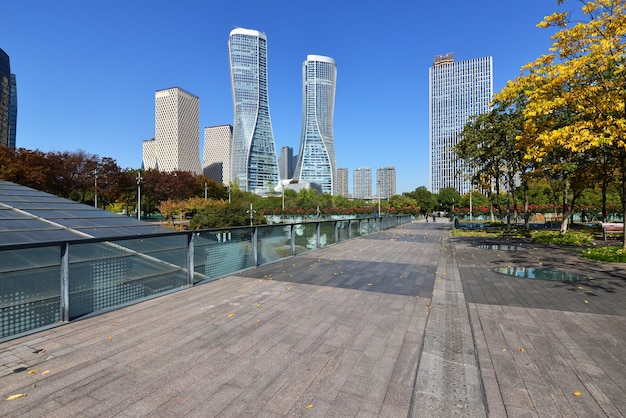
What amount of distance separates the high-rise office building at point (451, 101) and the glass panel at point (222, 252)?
13819 centimetres

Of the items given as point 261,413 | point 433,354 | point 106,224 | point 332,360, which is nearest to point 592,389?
point 433,354

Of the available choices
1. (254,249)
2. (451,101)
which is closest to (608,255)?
(254,249)

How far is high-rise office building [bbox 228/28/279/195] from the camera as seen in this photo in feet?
446

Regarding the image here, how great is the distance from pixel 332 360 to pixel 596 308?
→ 15.0 feet

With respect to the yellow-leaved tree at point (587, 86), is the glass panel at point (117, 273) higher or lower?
lower

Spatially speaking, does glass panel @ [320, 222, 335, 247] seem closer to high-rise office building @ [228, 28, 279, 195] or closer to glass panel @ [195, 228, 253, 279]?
glass panel @ [195, 228, 253, 279]

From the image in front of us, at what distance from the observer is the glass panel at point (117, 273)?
14.3 feet

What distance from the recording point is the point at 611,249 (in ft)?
32.8

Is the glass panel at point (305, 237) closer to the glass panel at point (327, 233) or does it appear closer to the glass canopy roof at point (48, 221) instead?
the glass panel at point (327, 233)

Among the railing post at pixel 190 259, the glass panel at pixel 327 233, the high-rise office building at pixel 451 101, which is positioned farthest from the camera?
the high-rise office building at pixel 451 101

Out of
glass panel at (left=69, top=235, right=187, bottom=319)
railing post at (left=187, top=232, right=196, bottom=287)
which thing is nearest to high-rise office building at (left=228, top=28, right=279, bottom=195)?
railing post at (left=187, top=232, right=196, bottom=287)

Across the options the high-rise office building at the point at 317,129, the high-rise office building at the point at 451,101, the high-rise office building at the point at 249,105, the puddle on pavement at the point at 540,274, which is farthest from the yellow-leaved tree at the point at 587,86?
the high-rise office building at the point at 317,129

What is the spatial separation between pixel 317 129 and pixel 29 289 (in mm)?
165397

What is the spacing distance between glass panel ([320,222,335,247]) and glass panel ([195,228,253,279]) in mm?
4879
